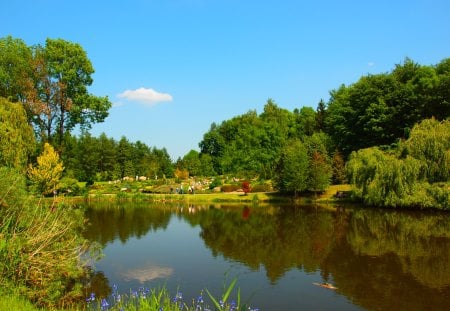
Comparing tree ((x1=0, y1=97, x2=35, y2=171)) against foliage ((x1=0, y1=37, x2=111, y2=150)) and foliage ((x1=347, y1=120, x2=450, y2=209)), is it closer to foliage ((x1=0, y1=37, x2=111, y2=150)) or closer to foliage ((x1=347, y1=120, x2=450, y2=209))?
foliage ((x1=0, y1=37, x2=111, y2=150))

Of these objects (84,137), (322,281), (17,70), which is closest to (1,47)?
(17,70)

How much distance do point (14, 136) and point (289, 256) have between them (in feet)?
80.7

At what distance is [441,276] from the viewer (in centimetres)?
1619

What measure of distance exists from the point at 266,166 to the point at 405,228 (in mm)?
33196

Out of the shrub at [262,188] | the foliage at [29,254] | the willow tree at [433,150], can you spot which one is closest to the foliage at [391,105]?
the willow tree at [433,150]

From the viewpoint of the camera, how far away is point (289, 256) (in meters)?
20.0

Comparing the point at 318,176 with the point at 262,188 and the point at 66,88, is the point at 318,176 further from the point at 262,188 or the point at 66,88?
the point at 66,88

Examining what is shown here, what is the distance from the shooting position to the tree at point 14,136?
32.3 meters

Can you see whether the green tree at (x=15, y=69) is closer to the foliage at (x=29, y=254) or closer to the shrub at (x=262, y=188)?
the shrub at (x=262, y=188)

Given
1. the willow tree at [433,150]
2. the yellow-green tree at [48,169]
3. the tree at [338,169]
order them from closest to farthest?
the willow tree at [433,150]
the yellow-green tree at [48,169]
the tree at [338,169]

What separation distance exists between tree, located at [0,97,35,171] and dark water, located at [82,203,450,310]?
7521mm

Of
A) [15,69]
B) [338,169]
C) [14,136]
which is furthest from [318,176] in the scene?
[15,69]

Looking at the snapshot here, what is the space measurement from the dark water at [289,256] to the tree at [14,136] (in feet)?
24.7

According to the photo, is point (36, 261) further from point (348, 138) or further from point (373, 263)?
point (348, 138)
